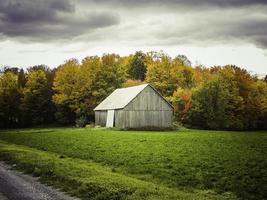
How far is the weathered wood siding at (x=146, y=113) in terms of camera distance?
75438 millimetres

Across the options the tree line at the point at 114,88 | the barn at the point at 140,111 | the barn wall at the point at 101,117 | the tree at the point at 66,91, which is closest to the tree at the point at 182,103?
the tree line at the point at 114,88

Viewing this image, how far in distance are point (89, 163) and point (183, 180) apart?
828cm

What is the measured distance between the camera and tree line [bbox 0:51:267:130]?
8875 centimetres

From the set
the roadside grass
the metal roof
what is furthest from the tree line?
the roadside grass

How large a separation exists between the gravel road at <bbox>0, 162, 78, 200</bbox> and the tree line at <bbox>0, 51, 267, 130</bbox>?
6719 centimetres

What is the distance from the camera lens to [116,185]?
18.3m

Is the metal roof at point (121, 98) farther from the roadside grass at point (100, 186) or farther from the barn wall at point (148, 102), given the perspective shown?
the roadside grass at point (100, 186)

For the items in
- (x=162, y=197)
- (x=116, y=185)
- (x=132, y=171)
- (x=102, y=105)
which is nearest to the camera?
(x=162, y=197)

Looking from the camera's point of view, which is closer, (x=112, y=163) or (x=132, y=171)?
(x=132, y=171)

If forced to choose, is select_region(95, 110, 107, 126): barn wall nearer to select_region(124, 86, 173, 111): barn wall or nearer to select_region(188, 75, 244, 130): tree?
select_region(124, 86, 173, 111): barn wall

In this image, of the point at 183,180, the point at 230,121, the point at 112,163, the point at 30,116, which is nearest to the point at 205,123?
the point at 230,121

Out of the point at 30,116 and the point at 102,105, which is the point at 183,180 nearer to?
the point at 102,105

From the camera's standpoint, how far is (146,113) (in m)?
77.1

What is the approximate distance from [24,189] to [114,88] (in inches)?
3122
